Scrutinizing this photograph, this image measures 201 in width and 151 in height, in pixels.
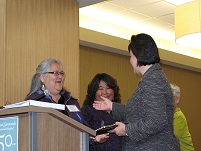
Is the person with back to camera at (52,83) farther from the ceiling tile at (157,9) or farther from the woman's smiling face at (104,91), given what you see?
the ceiling tile at (157,9)

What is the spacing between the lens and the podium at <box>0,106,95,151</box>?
218 centimetres

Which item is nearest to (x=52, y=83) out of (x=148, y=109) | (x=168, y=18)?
(x=148, y=109)

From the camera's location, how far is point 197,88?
457 inches

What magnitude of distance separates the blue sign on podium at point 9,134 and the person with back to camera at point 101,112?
4.99 feet

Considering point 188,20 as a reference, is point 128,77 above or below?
below

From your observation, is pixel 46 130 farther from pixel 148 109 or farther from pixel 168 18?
pixel 168 18

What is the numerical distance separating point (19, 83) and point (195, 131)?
7.61m

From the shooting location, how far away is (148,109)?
2.77 metres

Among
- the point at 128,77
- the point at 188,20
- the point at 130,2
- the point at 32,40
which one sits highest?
the point at 130,2

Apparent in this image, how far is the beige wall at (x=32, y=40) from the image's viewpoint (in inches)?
172

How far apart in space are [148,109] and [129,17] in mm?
5709

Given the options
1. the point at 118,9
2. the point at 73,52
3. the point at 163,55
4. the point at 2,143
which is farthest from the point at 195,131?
the point at 2,143

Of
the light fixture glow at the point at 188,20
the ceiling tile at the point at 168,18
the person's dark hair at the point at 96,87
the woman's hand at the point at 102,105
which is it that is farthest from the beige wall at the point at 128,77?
the woman's hand at the point at 102,105

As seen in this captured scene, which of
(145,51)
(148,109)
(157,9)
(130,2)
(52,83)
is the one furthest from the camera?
(157,9)
